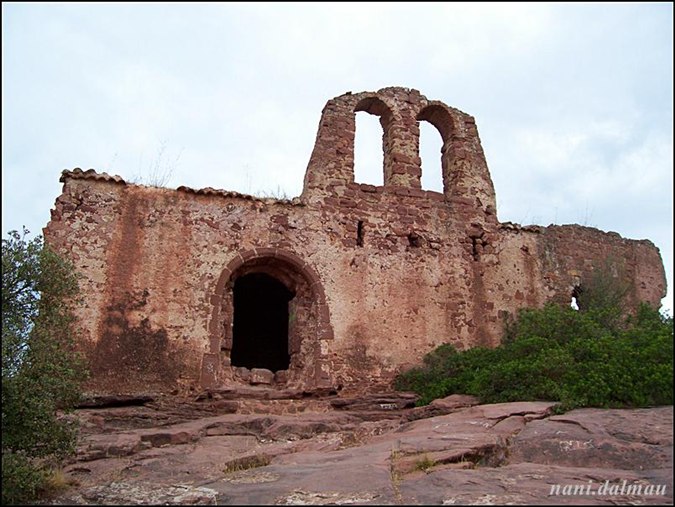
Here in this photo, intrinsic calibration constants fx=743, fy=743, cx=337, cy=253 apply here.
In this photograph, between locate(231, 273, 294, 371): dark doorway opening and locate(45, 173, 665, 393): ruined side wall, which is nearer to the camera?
locate(45, 173, 665, 393): ruined side wall

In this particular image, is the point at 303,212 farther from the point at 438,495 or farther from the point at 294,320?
the point at 438,495

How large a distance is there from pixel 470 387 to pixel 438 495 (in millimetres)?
5334

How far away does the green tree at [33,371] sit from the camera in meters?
7.98

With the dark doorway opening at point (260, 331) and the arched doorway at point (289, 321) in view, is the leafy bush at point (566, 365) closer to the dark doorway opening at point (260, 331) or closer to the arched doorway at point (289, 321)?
the arched doorway at point (289, 321)

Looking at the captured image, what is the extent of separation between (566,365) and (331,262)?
4947 mm

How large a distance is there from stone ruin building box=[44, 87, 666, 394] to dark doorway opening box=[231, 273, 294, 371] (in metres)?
0.79

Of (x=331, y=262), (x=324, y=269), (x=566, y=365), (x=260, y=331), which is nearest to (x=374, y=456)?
(x=566, y=365)

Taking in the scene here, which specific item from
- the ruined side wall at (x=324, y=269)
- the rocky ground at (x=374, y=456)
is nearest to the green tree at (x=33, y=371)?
the rocky ground at (x=374, y=456)

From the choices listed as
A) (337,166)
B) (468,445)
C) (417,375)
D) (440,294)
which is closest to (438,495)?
(468,445)

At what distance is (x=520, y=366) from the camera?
36.8 feet

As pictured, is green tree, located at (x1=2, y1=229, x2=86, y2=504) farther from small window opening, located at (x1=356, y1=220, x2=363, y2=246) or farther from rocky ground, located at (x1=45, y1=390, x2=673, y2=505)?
small window opening, located at (x1=356, y1=220, x2=363, y2=246)

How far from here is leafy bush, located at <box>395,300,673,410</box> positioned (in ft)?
32.6

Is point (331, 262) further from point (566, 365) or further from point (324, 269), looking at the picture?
point (566, 365)

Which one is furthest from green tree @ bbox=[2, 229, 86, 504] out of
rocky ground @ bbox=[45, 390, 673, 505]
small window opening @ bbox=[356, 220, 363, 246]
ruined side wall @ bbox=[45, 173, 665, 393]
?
small window opening @ bbox=[356, 220, 363, 246]
